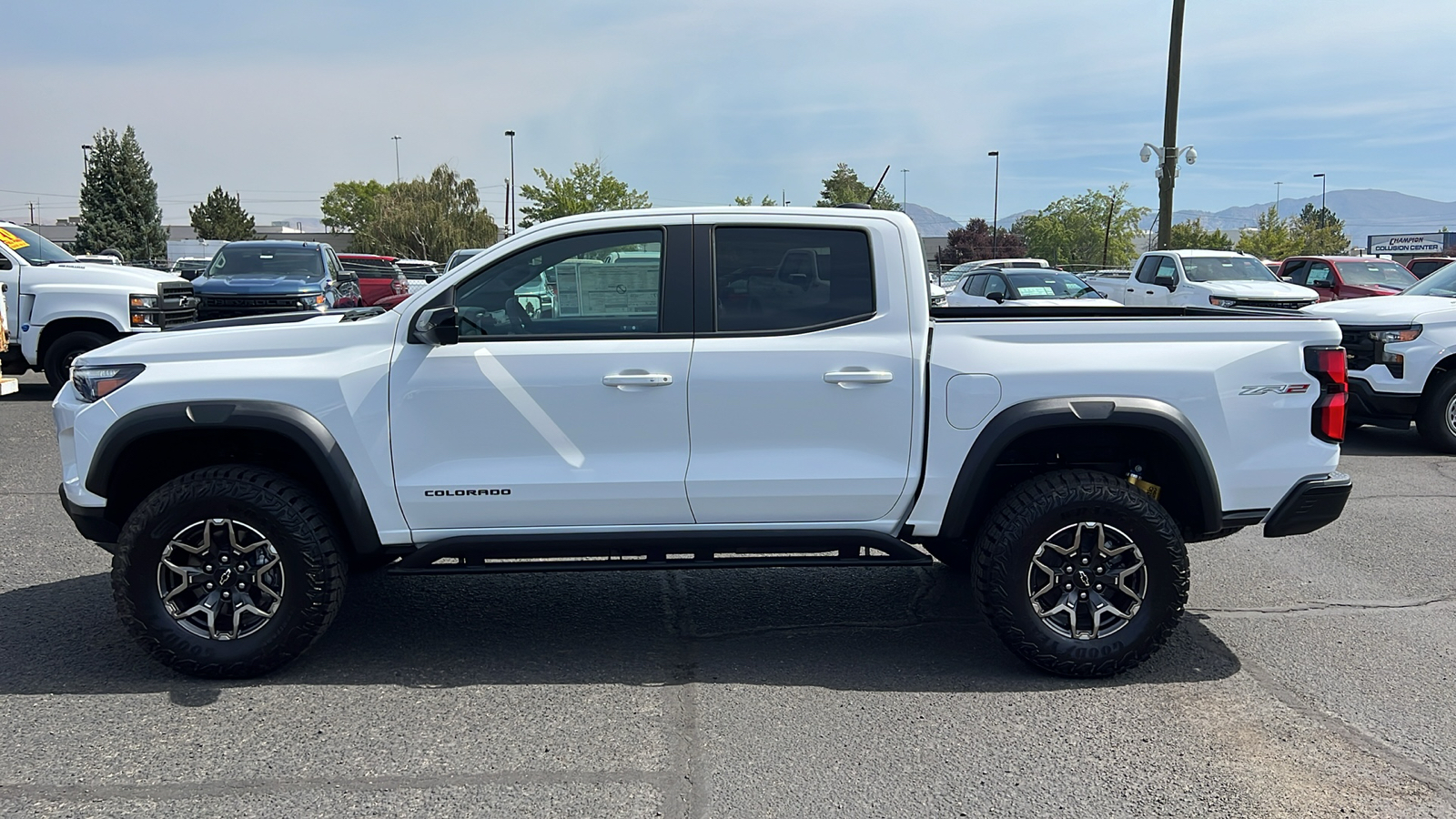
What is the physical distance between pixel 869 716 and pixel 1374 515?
196 inches

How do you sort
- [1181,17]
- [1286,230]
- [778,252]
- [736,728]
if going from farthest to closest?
[1286,230] → [1181,17] → [778,252] → [736,728]

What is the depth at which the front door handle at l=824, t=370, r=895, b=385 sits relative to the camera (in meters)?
4.34

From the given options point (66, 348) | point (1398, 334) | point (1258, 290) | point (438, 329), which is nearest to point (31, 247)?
point (66, 348)

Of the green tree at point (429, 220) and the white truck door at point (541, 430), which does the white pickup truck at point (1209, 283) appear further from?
the green tree at point (429, 220)

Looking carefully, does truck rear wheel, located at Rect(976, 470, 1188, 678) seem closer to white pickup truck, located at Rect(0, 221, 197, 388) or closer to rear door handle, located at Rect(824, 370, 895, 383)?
rear door handle, located at Rect(824, 370, 895, 383)

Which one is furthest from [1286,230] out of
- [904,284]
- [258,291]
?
[904,284]

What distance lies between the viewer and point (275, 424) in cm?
425

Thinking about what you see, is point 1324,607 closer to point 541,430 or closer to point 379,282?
point 541,430

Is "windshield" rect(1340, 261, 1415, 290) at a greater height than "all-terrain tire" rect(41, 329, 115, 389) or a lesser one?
greater

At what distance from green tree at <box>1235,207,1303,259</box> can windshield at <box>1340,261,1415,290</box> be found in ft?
120

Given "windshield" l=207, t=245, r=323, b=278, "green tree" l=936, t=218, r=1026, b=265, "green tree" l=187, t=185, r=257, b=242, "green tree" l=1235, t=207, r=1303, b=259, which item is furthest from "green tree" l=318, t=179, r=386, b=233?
"windshield" l=207, t=245, r=323, b=278

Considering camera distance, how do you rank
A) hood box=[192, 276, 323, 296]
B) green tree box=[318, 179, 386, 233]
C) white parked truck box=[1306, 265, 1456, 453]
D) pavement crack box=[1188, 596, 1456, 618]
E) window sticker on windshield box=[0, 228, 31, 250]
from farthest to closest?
green tree box=[318, 179, 386, 233] < hood box=[192, 276, 323, 296] < window sticker on windshield box=[0, 228, 31, 250] < white parked truck box=[1306, 265, 1456, 453] < pavement crack box=[1188, 596, 1456, 618]

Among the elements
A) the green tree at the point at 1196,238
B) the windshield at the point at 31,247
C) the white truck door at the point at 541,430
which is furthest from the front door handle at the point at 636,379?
the green tree at the point at 1196,238

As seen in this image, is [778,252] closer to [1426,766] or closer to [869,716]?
[869,716]
